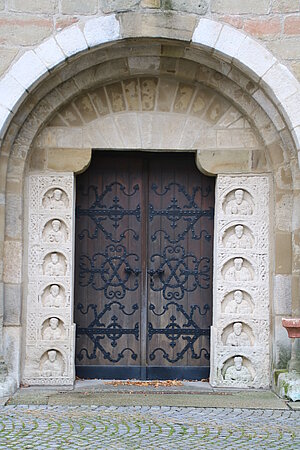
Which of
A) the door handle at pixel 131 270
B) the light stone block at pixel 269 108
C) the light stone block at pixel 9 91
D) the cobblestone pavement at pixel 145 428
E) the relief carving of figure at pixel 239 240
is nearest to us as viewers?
the cobblestone pavement at pixel 145 428

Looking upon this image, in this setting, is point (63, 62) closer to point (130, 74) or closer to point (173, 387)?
point (130, 74)

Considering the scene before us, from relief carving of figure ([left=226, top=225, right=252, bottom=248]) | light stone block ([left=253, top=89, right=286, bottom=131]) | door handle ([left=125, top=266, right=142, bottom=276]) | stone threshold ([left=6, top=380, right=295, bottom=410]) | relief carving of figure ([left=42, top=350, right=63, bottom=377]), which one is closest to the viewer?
stone threshold ([left=6, top=380, right=295, bottom=410])

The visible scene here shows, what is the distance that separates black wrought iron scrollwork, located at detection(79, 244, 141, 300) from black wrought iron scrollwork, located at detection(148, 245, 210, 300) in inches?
8.2

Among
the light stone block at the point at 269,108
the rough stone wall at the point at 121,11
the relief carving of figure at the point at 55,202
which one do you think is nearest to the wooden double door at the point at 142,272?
the relief carving of figure at the point at 55,202

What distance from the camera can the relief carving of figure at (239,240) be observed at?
→ 752 centimetres

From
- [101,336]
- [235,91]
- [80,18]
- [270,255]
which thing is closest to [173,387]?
[101,336]

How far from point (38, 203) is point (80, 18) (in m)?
1.68

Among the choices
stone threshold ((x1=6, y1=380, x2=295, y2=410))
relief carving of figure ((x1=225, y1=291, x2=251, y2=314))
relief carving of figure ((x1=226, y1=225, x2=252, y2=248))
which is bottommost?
stone threshold ((x1=6, y1=380, x2=295, y2=410))

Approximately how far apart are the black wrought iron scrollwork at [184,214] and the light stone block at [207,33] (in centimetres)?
149

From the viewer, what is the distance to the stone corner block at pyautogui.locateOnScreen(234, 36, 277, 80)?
6.91m

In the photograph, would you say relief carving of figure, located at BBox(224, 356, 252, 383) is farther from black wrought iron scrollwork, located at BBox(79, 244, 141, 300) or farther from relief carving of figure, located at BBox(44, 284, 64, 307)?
relief carving of figure, located at BBox(44, 284, 64, 307)

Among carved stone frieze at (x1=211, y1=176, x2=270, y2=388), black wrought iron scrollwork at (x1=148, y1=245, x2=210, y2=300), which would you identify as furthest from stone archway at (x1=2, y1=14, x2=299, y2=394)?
black wrought iron scrollwork at (x1=148, y1=245, x2=210, y2=300)

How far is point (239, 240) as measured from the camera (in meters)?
7.54

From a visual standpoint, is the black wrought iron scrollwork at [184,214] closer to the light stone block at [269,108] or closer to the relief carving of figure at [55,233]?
the relief carving of figure at [55,233]
